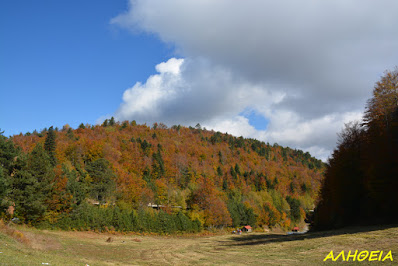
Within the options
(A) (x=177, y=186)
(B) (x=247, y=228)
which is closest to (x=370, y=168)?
(B) (x=247, y=228)

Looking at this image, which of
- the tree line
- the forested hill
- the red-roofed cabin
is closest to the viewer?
the tree line

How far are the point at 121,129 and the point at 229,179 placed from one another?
82714mm

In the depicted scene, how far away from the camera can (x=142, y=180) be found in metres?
93.1

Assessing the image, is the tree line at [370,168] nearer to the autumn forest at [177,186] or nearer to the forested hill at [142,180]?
the autumn forest at [177,186]

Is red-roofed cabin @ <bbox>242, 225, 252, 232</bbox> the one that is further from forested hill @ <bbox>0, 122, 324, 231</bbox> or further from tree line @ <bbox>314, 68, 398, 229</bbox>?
tree line @ <bbox>314, 68, 398, 229</bbox>

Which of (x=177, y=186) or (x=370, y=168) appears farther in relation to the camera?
(x=177, y=186)

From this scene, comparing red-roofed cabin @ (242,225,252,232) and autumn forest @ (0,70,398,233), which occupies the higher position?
autumn forest @ (0,70,398,233)

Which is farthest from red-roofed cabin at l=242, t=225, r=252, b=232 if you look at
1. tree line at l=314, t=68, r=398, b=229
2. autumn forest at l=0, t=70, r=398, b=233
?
tree line at l=314, t=68, r=398, b=229

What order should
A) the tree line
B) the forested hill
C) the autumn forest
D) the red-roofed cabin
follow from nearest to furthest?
1. the tree line
2. the autumn forest
3. the forested hill
4. the red-roofed cabin

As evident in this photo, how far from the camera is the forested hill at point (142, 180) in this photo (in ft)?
160

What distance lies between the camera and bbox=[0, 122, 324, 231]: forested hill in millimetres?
48875

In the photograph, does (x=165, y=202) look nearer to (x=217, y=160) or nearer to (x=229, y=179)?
(x=229, y=179)

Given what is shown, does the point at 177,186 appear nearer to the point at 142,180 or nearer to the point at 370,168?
the point at 142,180

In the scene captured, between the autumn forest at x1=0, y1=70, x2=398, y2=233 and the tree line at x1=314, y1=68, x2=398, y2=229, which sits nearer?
the tree line at x1=314, y1=68, x2=398, y2=229
